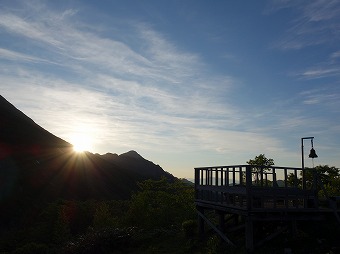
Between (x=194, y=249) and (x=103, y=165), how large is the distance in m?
102

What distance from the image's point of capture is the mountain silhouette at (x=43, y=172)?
228 feet

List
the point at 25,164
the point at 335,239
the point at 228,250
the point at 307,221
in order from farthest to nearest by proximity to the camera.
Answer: the point at 25,164
the point at 307,221
the point at 228,250
the point at 335,239

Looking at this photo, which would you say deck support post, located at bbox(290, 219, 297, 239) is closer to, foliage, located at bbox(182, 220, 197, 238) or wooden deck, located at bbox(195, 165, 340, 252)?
wooden deck, located at bbox(195, 165, 340, 252)

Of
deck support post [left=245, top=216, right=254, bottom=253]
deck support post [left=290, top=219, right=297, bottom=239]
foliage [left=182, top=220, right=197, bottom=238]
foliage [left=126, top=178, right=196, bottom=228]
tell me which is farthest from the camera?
foliage [left=126, top=178, right=196, bottom=228]

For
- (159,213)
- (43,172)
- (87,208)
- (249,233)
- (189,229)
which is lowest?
(87,208)

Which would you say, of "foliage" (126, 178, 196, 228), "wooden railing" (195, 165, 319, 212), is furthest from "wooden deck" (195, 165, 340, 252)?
"foliage" (126, 178, 196, 228)

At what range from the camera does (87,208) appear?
37.9 metres

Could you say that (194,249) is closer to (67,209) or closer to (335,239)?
(335,239)

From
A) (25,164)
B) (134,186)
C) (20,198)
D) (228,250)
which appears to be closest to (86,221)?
(228,250)

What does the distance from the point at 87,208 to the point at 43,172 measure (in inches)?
2006

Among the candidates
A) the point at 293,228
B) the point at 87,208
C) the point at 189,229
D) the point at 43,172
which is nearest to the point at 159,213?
the point at 189,229

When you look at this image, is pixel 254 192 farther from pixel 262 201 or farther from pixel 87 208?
pixel 87 208

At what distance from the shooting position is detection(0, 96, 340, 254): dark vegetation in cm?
1828

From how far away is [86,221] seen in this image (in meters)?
36.3
